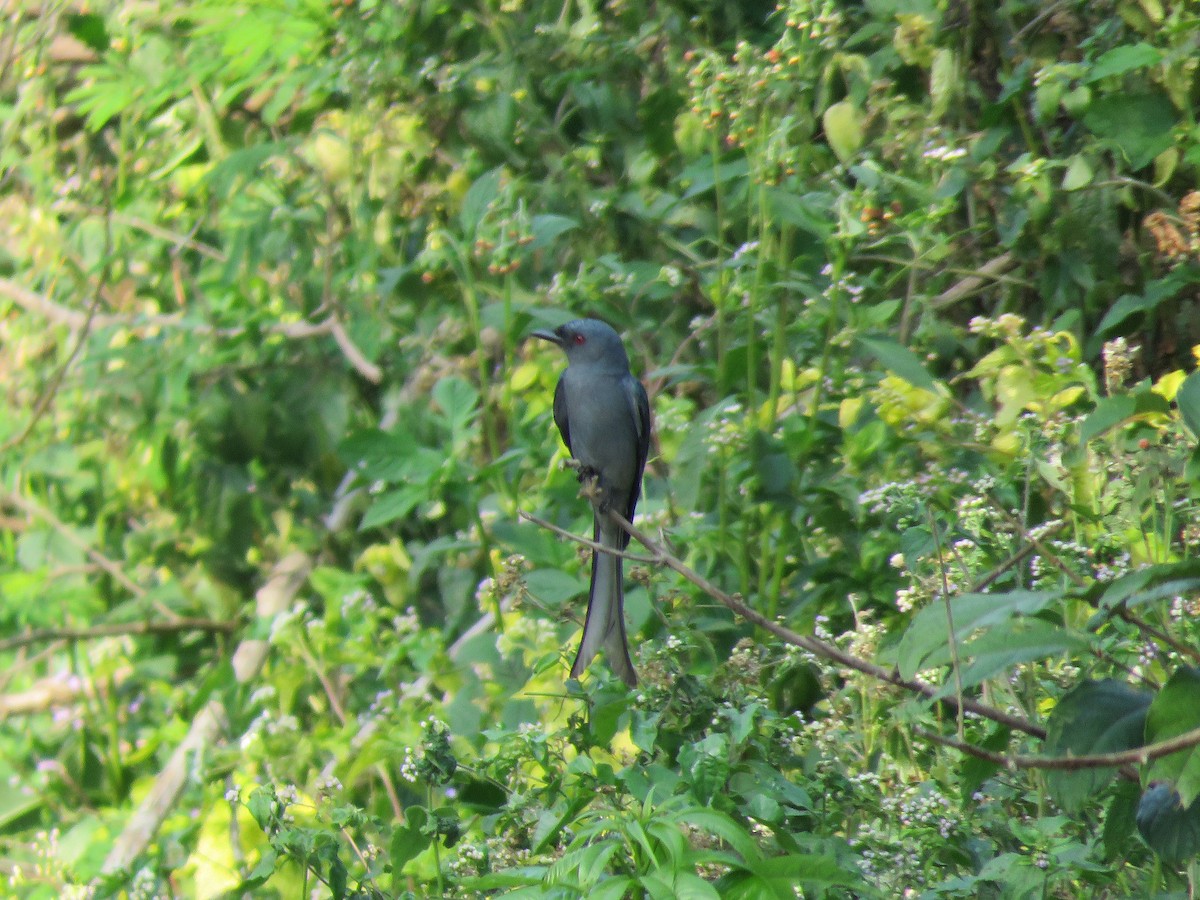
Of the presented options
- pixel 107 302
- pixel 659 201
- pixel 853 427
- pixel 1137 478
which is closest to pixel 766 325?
pixel 853 427

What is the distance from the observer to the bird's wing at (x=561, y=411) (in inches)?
140

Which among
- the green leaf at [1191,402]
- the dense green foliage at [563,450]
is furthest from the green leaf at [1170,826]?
the green leaf at [1191,402]

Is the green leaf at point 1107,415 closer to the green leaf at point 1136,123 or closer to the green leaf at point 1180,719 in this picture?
the green leaf at point 1180,719

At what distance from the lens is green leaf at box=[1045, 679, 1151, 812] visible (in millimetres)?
1655

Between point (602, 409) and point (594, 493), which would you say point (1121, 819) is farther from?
point (602, 409)

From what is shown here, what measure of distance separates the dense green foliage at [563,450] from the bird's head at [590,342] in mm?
113

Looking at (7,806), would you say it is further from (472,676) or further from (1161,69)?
(1161,69)

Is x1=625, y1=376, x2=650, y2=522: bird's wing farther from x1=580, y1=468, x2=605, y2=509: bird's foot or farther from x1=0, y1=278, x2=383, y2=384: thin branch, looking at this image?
x1=0, y1=278, x2=383, y2=384: thin branch

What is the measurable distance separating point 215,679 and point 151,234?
6.04 feet

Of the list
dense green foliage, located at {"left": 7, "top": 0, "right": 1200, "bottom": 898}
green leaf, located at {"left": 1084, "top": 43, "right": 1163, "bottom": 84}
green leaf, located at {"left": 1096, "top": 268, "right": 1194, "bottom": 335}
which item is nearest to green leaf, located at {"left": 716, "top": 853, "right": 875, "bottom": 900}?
dense green foliage, located at {"left": 7, "top": 0, "right": 1200, "bottom": 898}

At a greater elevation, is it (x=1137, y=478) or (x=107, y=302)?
(x=1137, y=478)

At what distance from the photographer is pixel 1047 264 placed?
3.45m

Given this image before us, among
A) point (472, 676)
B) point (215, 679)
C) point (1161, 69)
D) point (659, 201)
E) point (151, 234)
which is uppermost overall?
point (1161, 69)

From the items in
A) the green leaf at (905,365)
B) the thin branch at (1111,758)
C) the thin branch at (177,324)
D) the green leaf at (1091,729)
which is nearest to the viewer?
the thin branch at (1111,758)
